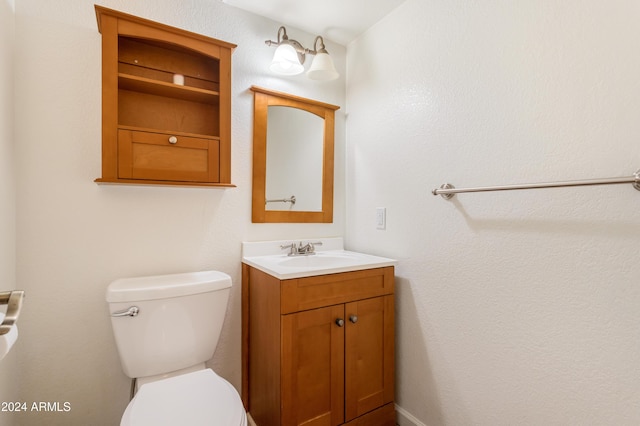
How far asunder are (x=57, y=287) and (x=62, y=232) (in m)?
0.23

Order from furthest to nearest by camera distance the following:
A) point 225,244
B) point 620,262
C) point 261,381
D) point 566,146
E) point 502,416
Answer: point 225,244
point 261,381
point 502,416
point 566,146
point 620,262

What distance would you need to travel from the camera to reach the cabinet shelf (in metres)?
1.32

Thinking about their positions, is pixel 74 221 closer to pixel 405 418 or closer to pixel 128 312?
pixel 128 312

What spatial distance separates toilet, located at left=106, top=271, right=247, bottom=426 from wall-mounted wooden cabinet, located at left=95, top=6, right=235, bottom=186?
45 centimetres

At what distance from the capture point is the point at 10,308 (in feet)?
2.29

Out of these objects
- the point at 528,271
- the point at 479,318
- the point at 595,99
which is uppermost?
the point at 595,99

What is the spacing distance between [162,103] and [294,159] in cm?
74

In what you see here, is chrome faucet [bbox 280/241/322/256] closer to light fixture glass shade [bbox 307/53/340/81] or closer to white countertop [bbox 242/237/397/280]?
white countertop [bbox 242/237/397/280]

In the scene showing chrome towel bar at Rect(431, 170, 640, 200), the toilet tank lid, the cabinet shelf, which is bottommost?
the toilet tank lid

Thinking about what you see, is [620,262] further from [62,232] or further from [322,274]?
[62,232]

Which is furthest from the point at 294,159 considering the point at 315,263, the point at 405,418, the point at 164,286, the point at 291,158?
the point at 405,418

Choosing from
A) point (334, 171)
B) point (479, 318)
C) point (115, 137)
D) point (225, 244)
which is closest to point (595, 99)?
point (479, 318)

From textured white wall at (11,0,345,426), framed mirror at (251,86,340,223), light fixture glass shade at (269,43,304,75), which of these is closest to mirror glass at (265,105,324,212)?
framed mirror at (251,86,340,223)

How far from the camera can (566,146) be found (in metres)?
1.04
